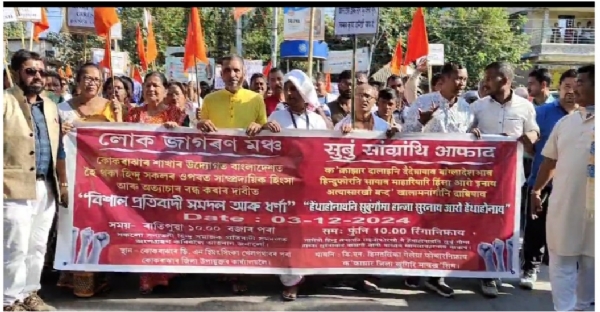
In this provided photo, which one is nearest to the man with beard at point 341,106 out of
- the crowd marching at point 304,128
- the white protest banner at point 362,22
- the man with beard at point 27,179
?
the crowd marching at point 304,128

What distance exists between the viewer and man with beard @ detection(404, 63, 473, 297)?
4246 millimetres

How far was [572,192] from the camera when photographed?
349cm

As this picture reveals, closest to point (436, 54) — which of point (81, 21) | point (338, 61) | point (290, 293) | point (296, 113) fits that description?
point (338, 61)

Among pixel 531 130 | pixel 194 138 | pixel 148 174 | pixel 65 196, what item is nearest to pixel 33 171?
pixel 65 196

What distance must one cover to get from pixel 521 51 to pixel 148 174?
101 feet

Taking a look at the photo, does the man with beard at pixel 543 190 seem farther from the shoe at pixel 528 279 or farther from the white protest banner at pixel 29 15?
the white protest banner at pixel 29 15

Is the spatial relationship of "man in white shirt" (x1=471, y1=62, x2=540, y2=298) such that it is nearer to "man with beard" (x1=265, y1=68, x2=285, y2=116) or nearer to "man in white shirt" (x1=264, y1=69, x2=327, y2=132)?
"man in white shirt" (x1=264, y1=69, x2=327, y2=132)

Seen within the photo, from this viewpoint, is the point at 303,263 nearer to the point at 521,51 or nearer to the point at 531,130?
the point at 531,130

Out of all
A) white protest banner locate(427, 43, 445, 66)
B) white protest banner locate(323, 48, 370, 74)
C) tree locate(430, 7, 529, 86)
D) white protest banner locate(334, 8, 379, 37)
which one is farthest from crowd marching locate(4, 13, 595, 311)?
tree locate(430, 7, 529, 86)

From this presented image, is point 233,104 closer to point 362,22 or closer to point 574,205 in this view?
point 362,22

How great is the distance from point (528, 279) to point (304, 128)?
203 centimetres

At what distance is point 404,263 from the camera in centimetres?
411

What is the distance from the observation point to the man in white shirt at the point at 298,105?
4.17m

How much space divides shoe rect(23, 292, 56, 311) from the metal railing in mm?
32661
